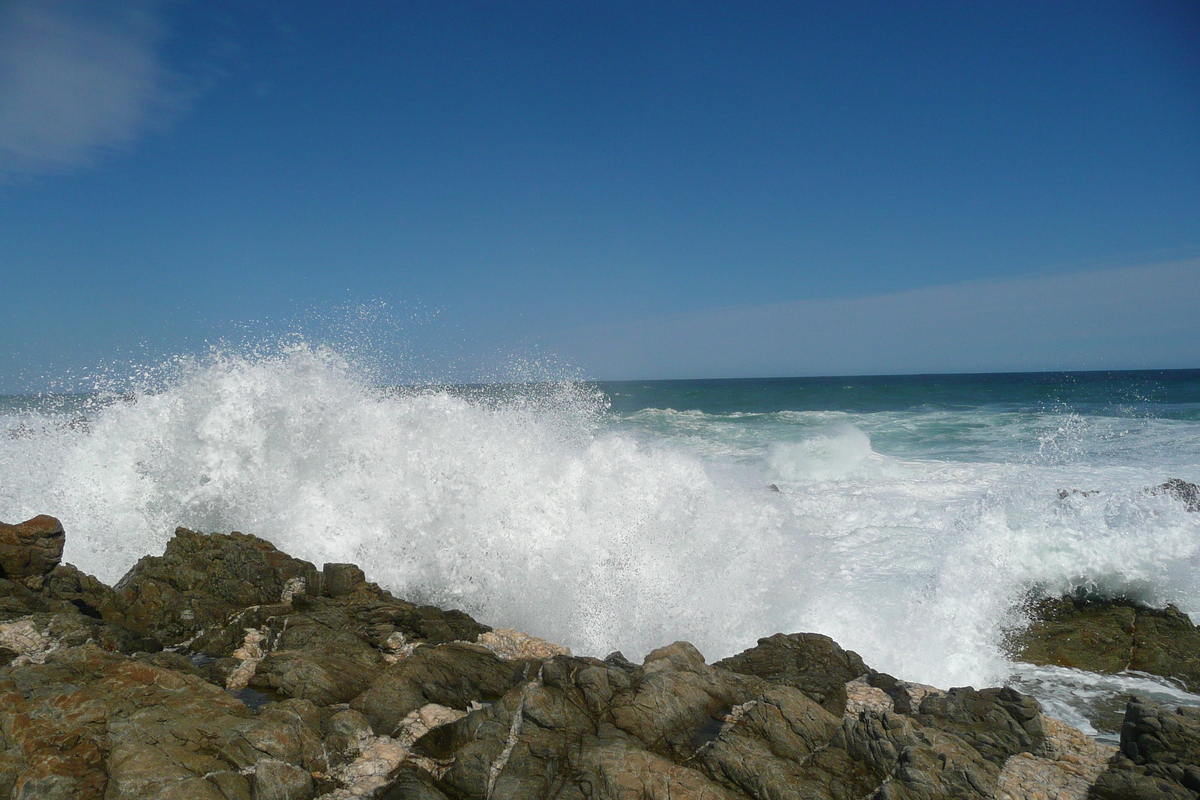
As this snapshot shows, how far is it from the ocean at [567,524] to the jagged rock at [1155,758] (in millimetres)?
2291

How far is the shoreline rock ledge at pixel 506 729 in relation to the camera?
3.54 m

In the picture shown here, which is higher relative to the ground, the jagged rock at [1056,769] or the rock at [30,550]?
the rock at [30,550]

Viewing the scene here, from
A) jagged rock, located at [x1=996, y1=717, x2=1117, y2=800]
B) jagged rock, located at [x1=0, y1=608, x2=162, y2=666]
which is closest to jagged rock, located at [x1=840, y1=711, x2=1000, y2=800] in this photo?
jagged rock, located at [x1=996, y1=717, x2=1117, y2=800]

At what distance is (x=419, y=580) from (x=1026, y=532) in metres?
8.84

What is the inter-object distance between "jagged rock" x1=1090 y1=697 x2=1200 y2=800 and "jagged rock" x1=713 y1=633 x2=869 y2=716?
1.63 meters

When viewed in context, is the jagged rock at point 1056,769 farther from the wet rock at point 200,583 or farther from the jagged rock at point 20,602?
the jagged rock at point 20,602

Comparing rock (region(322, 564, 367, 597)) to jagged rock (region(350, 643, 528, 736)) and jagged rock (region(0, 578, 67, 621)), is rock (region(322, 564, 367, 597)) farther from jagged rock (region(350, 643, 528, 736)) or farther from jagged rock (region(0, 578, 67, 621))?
jagged rock (region(0, 578, 67, 621))

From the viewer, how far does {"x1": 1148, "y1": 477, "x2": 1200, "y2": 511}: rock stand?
9.64m

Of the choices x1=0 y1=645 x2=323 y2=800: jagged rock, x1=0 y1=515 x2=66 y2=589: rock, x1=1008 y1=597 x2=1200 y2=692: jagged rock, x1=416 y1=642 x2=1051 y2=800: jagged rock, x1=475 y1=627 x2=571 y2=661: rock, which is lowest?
x1=1008 y1=597 x2=1200 y2=692: jagged rock

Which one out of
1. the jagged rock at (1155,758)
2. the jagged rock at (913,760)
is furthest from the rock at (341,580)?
the jagged rock at (1155,758)

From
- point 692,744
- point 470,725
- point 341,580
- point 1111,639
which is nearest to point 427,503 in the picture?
point 341,580

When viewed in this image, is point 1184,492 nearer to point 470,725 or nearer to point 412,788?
point 470,725

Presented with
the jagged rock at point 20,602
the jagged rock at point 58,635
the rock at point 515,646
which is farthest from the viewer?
the rock at point 515,646

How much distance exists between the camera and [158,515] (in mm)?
8891
